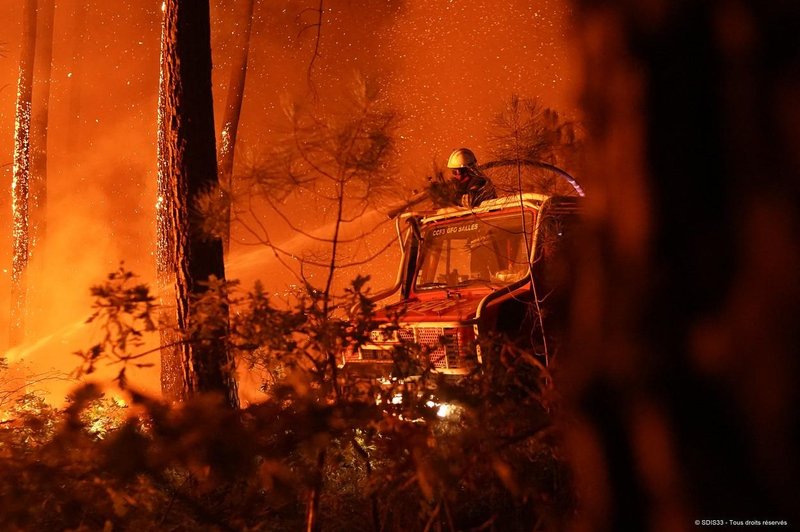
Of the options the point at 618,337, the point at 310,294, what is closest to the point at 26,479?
the point at 310,294

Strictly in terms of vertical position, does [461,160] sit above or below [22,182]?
below

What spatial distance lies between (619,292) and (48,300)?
26.2m

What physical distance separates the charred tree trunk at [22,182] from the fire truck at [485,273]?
13174 millimetres

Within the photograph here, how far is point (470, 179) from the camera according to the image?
298 inches

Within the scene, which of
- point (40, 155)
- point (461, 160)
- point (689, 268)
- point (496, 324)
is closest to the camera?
point (689, 268)

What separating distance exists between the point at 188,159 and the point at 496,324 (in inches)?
118

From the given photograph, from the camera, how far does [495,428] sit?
11.5 feet

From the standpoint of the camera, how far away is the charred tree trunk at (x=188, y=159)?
649 centimetres

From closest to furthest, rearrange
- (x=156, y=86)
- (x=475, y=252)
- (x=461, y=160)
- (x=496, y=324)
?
(x=496, y=324) < (x=475, y=252) < (x=461, y=160) < (x=156, y=86)

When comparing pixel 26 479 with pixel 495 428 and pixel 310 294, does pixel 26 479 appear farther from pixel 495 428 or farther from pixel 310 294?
pixel 495 428

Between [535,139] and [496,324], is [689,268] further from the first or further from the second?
[535,139]

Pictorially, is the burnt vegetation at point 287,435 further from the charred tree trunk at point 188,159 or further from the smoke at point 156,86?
the smoke at point 156,86

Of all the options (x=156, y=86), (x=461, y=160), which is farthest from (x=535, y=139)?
(x=156, y=86)

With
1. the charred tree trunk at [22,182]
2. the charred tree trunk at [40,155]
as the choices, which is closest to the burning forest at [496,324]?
the charred tree trunk at [22,182]
